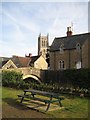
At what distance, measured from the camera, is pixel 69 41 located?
4200cm

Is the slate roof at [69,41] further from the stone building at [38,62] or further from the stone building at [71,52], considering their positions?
the stone building at [38,62]

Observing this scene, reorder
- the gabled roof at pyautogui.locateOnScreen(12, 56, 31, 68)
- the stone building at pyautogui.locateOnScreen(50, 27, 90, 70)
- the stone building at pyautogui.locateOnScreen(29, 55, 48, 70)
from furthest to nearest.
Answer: the gabled roof at pyautogui.locateOnScreen(12, 56, 31, 68)
the stone building at pyautogui.locateOnScreen(29, 55, 48, 70)
the stone building at pyautogui.locateOnScreen(50, 27, 90, 70)

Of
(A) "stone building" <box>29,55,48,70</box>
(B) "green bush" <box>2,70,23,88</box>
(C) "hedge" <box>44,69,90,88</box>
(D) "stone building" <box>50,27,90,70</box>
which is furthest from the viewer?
(A) "stone building" <box>29,55,48,70</box>

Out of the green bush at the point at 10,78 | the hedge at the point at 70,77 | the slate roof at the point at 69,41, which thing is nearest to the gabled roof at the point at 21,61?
the slate roof at the point at 69,41

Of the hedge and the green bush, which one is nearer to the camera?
the green bush

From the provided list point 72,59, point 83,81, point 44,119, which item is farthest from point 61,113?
point 72,59

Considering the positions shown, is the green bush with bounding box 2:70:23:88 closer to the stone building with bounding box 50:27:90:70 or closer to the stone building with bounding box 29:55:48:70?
the stone building with bounding box 50:27:90:70

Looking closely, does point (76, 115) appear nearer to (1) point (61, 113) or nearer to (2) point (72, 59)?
(1) point (61, 113)

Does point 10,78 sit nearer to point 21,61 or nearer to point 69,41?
point 69,41

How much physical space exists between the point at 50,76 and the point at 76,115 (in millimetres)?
25413

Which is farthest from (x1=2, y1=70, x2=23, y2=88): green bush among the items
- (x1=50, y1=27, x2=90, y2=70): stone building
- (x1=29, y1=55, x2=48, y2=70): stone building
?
(x1=29, y1=55, x2=48, y2=70): stone building

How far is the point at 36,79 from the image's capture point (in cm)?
3706

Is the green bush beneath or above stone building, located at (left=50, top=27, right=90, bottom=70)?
beneath

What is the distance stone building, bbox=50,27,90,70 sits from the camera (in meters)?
38.8
